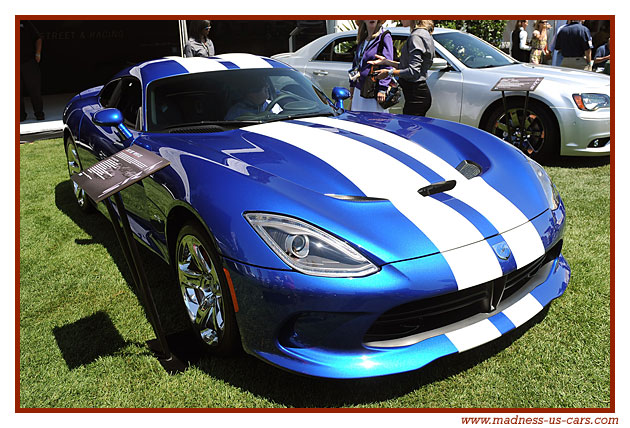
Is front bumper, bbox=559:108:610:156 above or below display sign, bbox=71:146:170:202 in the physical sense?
below

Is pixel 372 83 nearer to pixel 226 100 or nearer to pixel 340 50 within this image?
pixel 226 100

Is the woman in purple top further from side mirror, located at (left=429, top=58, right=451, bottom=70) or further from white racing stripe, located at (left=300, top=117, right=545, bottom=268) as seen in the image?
white racing stripe, located at (left=300, top=117, right=545, bottom=268)

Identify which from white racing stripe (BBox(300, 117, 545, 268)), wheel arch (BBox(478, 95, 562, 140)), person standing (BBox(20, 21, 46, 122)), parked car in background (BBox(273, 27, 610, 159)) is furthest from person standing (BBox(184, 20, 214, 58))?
white racing stripe (BBox(300, 117, 545, 268))

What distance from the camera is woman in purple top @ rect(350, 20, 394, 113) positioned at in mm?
4957

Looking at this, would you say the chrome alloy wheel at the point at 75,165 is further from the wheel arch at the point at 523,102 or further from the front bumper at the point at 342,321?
the wheel arch at the point at 523,102

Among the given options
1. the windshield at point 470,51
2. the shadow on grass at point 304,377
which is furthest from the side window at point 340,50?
the shadow on grass at point 304,377

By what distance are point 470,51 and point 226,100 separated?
401cm

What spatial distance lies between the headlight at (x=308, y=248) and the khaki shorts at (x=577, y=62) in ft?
27.5

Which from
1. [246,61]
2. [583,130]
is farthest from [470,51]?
[246,61]

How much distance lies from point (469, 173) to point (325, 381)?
123 cm

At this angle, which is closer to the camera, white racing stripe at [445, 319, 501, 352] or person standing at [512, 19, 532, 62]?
white racing stripe at [445, 319, 501, 352]

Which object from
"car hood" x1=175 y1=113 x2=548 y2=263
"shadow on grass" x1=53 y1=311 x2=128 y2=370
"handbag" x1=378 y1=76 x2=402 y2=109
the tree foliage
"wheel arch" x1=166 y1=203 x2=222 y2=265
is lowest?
"shadow on grass" x1=53 y1=311 x2=128 y2=370

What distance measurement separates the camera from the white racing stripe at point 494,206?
7.23ft

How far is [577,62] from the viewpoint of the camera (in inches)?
348
